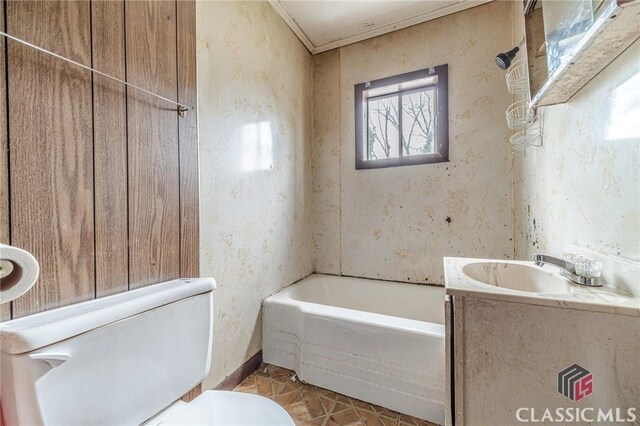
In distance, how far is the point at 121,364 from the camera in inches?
27.2

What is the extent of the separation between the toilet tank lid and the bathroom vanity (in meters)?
0.87

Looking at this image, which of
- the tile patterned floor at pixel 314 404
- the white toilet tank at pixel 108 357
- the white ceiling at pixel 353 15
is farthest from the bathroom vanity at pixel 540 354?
the white ceiling at pixel 353 15

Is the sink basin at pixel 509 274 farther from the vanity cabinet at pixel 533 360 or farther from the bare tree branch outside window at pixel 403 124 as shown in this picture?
the bare tree branch outside window at pixel 403 124

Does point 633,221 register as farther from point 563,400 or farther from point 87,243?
point 87,243

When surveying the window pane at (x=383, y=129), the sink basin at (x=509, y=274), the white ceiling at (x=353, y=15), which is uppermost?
the white ceiling at (x=353, y=15)

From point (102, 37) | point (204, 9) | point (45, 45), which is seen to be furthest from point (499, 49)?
point (45, 45)

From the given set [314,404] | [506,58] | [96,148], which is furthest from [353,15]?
[314,404]

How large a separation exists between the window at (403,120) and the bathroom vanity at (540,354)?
146cm

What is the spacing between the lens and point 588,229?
0.92 metres

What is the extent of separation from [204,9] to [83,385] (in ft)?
5.15

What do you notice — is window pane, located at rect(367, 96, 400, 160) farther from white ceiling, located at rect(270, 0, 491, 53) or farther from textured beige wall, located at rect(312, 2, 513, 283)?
white ceiling, located at rect(270, 0, 491, 53)

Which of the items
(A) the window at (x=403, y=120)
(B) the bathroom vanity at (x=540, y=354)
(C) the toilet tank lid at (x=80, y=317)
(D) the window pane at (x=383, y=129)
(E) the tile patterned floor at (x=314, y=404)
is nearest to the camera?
(C) the toilet tank lid at (x=80, y=317)

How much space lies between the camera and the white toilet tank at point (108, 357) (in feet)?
1.79

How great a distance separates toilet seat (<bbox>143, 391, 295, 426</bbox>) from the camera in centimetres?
76
